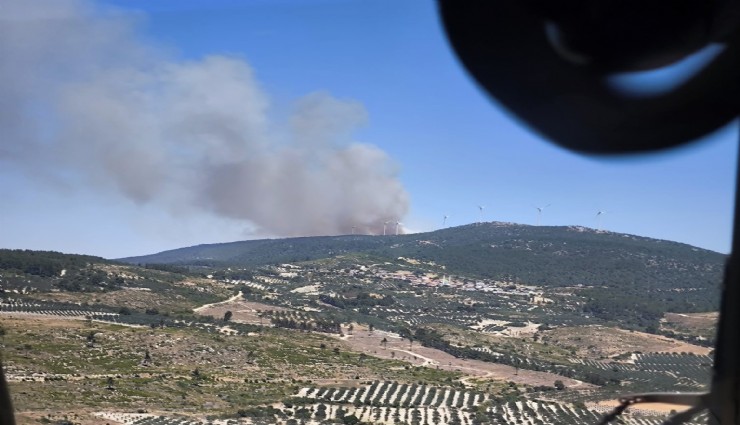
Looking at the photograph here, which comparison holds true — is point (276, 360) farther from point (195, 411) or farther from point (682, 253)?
point (682, 253)

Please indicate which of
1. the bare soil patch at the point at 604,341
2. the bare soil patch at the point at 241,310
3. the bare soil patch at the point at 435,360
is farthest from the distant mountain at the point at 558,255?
the bare soil patch at the point at 241,310

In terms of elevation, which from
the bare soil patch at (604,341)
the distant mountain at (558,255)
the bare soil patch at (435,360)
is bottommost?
the bare soil patch at (435,360)

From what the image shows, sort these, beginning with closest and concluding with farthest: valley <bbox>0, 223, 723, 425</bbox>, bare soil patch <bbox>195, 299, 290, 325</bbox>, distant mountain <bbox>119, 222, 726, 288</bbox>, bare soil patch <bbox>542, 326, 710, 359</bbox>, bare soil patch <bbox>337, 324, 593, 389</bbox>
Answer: valley <bbox>0, 223, 723, 425</bbox>
bare soil patch <bbox>337, 324, 593, 389</bbox>
bare soil patch <bbox>542, 326, 710, 359</bbox>
bare soil patch <bbox>195, 299, 290, 325</bbox>
distant mountain <bbox>119, 222, 726, 288</bbox>

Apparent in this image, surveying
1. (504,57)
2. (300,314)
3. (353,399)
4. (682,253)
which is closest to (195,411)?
(353,399)

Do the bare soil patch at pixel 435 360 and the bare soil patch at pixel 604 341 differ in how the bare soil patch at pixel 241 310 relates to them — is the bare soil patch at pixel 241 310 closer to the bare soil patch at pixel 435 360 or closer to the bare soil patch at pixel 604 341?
the bare soil patch at pixel 435 360

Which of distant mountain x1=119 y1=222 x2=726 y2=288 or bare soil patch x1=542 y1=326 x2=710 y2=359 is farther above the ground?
distant mountain x1=119 y1=222 x2=726 y2=288

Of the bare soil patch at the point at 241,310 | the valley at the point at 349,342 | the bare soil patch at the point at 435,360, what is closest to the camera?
the valley at the point at 349,342

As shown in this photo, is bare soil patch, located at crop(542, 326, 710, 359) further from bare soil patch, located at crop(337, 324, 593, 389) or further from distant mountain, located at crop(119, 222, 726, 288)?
distant mountain, located at crop(119, 222, 726, 288)

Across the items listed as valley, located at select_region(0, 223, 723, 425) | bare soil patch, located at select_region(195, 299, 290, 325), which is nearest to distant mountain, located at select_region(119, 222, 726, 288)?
valley, located at select_region(0, 223, 723, 425)

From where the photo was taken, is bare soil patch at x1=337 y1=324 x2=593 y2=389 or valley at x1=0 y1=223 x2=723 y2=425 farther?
bare soil patch at x1=337 y1=324 x2=593 y2=389

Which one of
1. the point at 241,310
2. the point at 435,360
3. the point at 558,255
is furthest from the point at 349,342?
the point at 558,255

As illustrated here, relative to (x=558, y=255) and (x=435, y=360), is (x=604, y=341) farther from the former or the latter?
(x=558, y=255)
